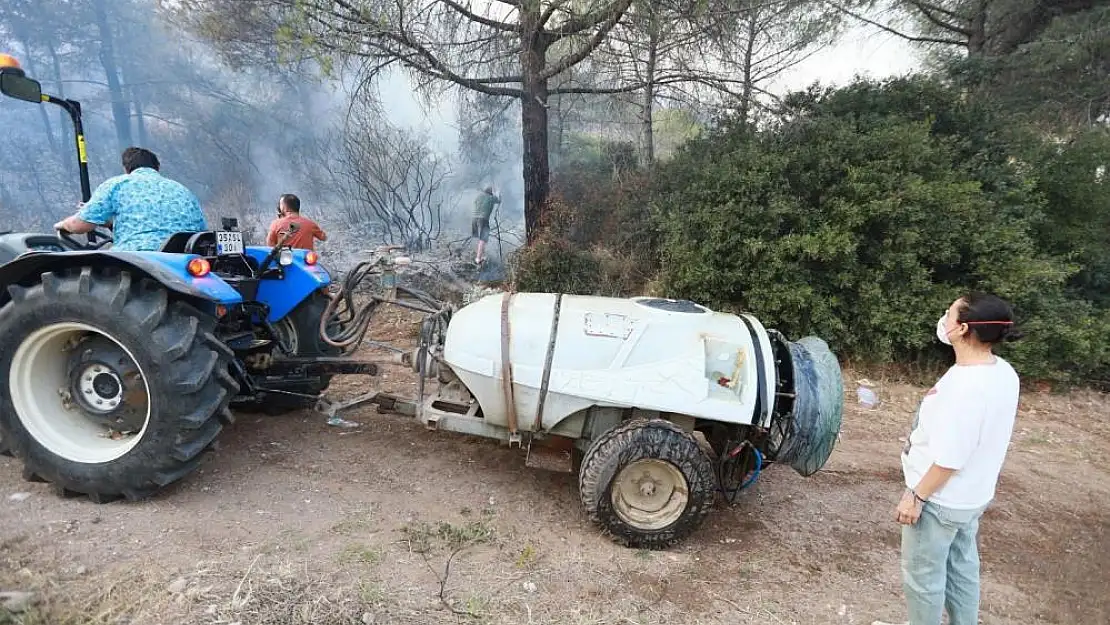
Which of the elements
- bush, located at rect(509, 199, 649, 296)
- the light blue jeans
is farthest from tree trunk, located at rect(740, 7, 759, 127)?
the light blue jeans

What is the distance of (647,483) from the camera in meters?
2.80

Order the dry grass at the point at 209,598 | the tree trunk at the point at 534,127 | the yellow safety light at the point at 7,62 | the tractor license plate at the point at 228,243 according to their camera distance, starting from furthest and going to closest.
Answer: the tree trunk at the point at 534,127 < the tractor license plate at the point at 228,243 < the yellow safety light at the point at 7,62 < the dry grass at the point at 209,598

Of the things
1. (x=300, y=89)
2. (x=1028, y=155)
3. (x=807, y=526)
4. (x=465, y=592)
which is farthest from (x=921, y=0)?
(x=300, y=89)

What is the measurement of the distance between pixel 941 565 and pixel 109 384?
394cm

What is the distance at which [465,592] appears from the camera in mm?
2342

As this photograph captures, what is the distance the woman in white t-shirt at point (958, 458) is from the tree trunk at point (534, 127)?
6162mm

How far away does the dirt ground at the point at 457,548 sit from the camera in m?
2.20

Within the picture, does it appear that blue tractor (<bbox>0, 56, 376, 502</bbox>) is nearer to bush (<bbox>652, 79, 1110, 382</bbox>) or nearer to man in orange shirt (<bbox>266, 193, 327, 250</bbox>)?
man in orange shirt (<bbox>266, 193, 327, 250</bbox>)

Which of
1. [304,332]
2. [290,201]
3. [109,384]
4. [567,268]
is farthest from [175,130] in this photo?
[109,384]

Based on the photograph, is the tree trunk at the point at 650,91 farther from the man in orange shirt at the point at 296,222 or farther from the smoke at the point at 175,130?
the man in orange shirt at the point at 296,222

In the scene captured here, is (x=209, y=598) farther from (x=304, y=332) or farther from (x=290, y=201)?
(x=290, y=201)

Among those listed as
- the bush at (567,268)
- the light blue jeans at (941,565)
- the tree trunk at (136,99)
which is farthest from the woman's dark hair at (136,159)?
the tree trunk at (136,99)

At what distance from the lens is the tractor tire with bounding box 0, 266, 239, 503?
274 cm

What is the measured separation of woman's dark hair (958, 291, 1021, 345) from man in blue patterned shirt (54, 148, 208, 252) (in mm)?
4042
